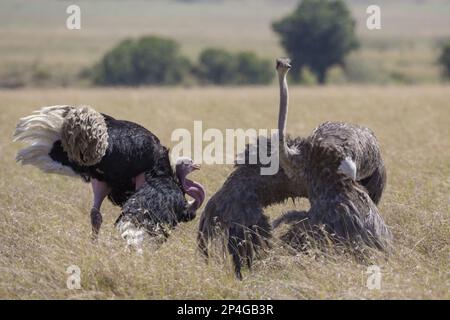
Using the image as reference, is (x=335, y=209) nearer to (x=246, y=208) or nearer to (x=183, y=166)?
(x=246, y=208)

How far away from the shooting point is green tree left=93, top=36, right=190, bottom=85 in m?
43.2

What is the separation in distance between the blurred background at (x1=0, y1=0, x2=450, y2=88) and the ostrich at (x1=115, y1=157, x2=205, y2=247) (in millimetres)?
31332

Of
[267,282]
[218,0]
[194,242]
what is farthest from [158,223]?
[218,0]

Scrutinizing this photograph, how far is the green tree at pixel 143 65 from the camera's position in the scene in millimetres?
43188

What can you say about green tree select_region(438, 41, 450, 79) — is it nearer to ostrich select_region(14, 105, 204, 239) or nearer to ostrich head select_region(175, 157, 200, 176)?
ostrich head select_region(175, 157, 200, 176)

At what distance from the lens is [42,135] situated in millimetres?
7379

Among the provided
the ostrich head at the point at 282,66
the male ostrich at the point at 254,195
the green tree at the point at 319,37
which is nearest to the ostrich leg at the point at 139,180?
the male ostrich at the point at 254,195

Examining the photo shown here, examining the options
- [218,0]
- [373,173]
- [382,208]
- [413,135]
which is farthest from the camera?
[218,0]

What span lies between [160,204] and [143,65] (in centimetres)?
3702

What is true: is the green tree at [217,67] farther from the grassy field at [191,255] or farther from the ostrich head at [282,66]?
the ostrich head at [282,66]

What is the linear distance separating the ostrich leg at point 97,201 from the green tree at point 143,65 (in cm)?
3556
